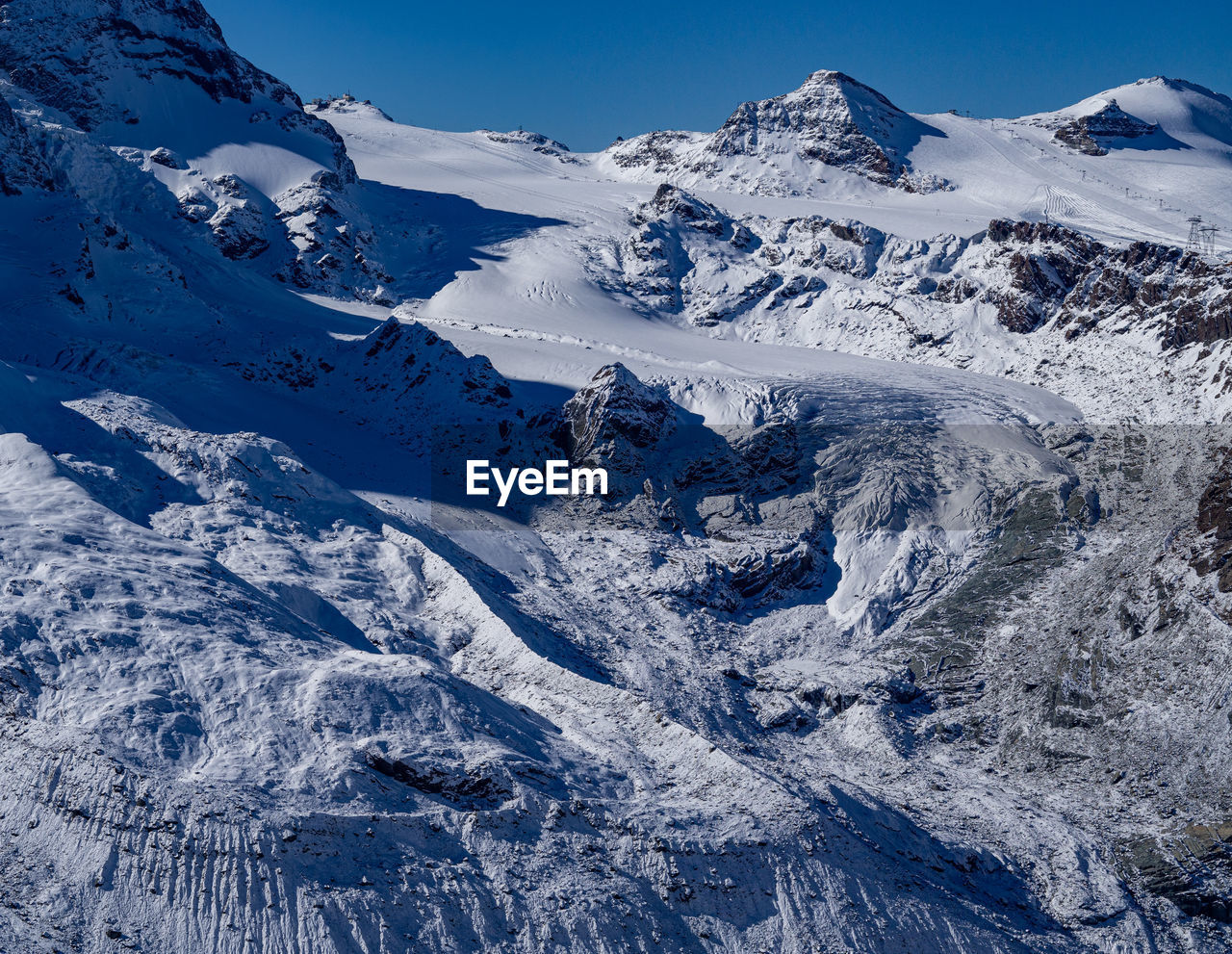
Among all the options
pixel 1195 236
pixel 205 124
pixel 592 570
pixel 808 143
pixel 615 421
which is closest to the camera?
pixel 592 570

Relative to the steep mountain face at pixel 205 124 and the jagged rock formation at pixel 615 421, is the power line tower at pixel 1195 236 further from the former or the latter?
the steep mountain face at pixel 205 124

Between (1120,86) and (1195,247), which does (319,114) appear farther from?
(1195,247)

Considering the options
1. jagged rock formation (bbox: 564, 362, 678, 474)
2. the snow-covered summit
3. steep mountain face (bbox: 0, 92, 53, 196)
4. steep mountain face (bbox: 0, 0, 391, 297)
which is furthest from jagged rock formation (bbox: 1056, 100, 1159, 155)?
steep mountain face (bbox: 0, 92, 53, 196)

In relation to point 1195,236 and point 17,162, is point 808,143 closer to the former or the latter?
point 1195,236

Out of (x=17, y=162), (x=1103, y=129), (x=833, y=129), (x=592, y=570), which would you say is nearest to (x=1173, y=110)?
(x=1103, y=129)

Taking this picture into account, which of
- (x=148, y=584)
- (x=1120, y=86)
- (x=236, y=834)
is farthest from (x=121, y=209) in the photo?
(x=1120, y=86)

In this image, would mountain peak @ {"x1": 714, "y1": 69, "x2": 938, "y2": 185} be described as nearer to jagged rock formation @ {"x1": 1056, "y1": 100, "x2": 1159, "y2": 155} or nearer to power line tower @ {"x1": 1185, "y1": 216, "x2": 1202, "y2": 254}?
jagged rock formation @ {"x1": 1056, "y1": 100, "x2": 1159, "y2": 155}

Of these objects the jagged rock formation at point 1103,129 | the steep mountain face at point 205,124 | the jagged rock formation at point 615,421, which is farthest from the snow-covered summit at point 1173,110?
the jagged rock formation at point 615,421
